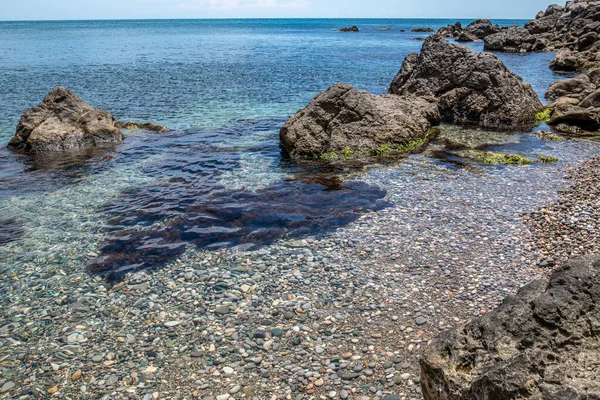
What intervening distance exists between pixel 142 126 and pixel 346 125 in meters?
13.3

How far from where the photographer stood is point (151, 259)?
1238 centimetres

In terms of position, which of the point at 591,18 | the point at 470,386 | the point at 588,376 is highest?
the point at 591,18

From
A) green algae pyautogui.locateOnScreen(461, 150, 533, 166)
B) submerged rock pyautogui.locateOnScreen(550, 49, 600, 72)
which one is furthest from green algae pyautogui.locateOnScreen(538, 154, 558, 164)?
A: submerged rock pyautogui.locateOnScreen(550, 49, 600, 72)

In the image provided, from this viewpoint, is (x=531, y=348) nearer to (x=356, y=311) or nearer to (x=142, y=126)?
Result: (x=356, y=311)

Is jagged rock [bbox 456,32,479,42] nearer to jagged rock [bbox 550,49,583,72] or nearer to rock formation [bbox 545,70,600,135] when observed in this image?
jagged rock [bbox 550,49,583,72]

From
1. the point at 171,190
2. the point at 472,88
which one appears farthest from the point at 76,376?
the point at 472,88

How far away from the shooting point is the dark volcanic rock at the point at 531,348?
513 cm

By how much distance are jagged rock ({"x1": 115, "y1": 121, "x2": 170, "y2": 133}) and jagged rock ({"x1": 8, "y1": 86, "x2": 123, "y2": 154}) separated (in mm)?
2094

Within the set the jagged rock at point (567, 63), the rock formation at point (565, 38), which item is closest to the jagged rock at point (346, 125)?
the jagged rock at point (567, 63)

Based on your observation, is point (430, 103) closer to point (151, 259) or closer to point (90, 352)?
point (151, 259)

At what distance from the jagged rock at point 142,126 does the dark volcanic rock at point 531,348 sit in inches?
949

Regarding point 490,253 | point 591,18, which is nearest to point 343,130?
point 490,253

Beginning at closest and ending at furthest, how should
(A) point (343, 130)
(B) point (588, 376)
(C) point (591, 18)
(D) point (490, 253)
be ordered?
(B) point (588, 376), (D) point (490, 253), (A) point (343, 130), (C) point (591, 18)

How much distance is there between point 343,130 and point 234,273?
12453 mm
